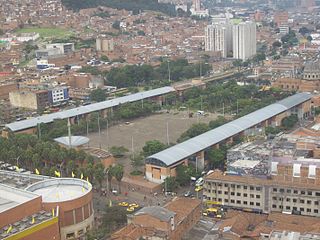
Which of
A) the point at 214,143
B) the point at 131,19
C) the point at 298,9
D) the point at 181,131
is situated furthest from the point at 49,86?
the point at 298,9

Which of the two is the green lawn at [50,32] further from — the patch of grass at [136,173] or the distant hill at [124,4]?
the patch of grass at [136,173]

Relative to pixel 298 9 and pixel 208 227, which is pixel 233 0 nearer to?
pixel 298 9

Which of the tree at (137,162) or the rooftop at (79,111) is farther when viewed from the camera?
the rooftop at (79,111)

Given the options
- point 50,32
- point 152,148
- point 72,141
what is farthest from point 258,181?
point 50,32

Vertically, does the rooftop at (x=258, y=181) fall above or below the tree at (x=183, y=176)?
above

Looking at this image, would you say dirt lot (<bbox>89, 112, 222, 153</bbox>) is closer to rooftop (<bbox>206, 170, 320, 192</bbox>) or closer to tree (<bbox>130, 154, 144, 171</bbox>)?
tree (<bbox>130, 154, 144, 171</bbox>)

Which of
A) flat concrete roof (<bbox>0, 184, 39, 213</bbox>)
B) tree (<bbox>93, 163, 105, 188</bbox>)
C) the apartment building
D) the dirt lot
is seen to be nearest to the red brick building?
the apartment building

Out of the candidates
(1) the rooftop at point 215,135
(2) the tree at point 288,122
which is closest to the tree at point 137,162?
(1) the rooftop at point 215,135
